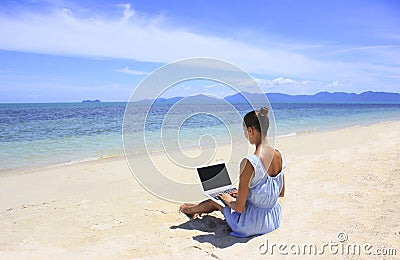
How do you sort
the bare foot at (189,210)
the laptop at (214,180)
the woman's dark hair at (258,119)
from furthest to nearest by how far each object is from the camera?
the bare foot at (189,210)
the laptop at (214,180)
the woman's dark hair at (258,119)

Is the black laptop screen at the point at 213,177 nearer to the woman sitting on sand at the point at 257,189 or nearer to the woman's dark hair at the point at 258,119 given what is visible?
the woman sitting on sand at the point at 257,189

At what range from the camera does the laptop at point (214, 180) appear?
388 centimetres

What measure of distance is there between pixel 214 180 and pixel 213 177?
4cm

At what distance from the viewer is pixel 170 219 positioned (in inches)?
165

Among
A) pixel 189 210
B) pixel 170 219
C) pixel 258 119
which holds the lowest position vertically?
pixel 170 219

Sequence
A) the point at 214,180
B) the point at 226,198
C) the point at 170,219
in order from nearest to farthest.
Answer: the point at 226,198, the point at 214,180, the point at 170,219

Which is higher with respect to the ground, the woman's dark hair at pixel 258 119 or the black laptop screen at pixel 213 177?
the woman's dark hair at pixel 258 119

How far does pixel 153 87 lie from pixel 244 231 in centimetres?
208

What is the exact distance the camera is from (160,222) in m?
4.11

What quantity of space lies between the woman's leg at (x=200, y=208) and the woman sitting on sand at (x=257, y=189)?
194mm

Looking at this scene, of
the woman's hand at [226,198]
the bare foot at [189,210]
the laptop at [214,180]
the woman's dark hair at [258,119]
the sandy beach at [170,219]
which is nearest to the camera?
the woman's dark hair at [258,119]

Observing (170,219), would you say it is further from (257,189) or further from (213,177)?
(257,189)

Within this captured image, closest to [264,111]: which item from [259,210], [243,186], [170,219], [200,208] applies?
[243,186]

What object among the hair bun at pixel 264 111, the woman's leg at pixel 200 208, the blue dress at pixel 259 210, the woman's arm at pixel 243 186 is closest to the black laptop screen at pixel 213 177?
the woman's leg at pixel 200 208
